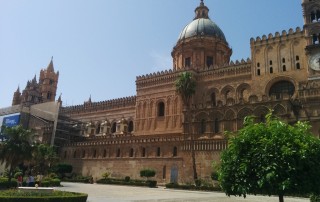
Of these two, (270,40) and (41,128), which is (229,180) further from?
(41,128)

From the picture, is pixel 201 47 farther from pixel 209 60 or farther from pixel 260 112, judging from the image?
pixel 260 112

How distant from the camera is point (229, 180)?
43.4 ft

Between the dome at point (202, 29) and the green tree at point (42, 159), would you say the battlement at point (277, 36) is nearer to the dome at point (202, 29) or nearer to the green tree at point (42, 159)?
the dome at point (202, 29)

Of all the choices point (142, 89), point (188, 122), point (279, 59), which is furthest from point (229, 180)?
point (142, 89)

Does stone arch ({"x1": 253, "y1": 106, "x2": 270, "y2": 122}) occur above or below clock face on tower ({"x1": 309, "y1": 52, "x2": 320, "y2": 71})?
below

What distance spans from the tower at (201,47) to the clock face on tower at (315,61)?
18.2m

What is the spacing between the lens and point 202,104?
45.8 meters

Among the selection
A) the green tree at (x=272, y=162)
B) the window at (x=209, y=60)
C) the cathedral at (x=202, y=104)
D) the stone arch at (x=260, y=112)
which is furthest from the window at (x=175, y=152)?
the green tree at (x=272, y=162)

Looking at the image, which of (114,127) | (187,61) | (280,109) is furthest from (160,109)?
(280,109)

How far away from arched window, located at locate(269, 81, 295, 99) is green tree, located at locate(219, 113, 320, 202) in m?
31.1

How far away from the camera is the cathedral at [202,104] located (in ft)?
133

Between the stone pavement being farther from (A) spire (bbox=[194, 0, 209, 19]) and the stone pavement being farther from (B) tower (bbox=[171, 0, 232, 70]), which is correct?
(A) spire (bbox=[194, 0, 209, 19])

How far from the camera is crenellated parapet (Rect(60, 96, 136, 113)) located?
64.7 metres

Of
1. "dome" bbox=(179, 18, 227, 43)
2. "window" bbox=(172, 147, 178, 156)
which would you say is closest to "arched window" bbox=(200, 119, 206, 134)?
"window" bbox=(172, 147, 178, 156)
